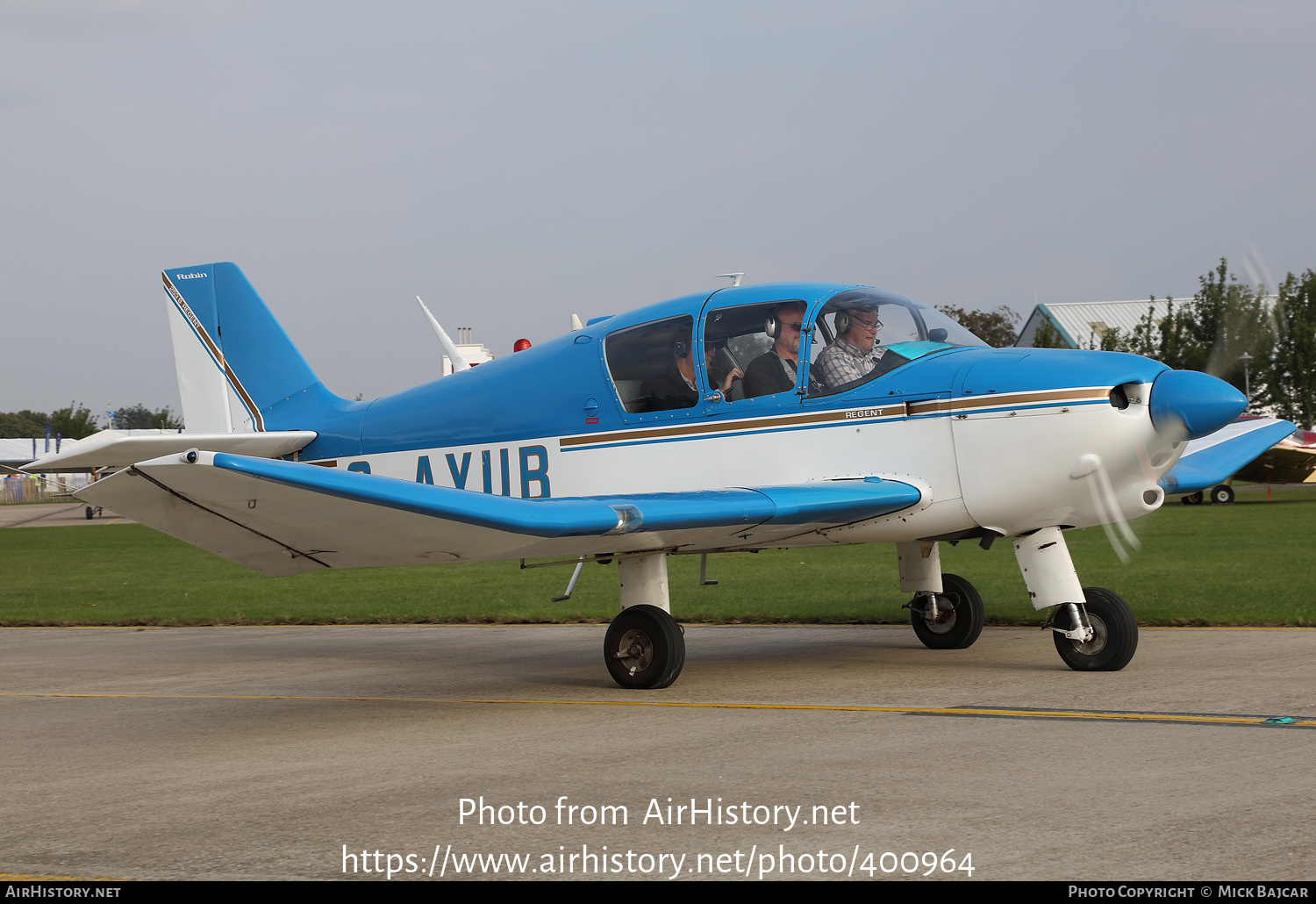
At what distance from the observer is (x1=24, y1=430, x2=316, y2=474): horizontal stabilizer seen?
831cm

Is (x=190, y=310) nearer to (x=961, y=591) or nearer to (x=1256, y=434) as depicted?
(x=961, y=591)

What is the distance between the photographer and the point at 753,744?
18.8ft

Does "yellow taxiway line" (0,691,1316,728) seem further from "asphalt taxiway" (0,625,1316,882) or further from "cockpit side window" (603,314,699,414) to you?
"cockpit side window" (603,314,699,414)

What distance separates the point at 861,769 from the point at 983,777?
51cm

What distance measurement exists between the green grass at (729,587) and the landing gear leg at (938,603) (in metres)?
1.64

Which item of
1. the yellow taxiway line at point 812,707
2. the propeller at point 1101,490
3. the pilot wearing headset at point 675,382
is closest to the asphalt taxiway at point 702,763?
the yellow taxiway line at point 812,707

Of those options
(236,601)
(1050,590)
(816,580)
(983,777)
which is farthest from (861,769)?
(236,601)

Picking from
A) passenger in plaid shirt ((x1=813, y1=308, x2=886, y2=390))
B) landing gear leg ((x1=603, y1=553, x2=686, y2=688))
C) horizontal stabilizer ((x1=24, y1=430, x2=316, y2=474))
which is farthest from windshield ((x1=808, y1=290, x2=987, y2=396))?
horizontal stabilizer ((x1=24, y1=430, x2=316, y2=474))

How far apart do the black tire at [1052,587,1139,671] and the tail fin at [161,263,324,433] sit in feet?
23.2

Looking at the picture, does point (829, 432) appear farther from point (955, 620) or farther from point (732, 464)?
point (955, 620)

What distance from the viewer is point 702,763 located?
533 cm

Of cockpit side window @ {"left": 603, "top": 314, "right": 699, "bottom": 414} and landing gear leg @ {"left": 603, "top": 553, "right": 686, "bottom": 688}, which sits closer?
landing gear leg @ {"left": 603, "top": 553, "right": 686, "bottom": 688}

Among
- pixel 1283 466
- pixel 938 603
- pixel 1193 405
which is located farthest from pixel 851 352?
pixel 1283 466

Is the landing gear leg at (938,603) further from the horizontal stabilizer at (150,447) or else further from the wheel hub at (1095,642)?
the horizontal stabilizer at (150,447)
